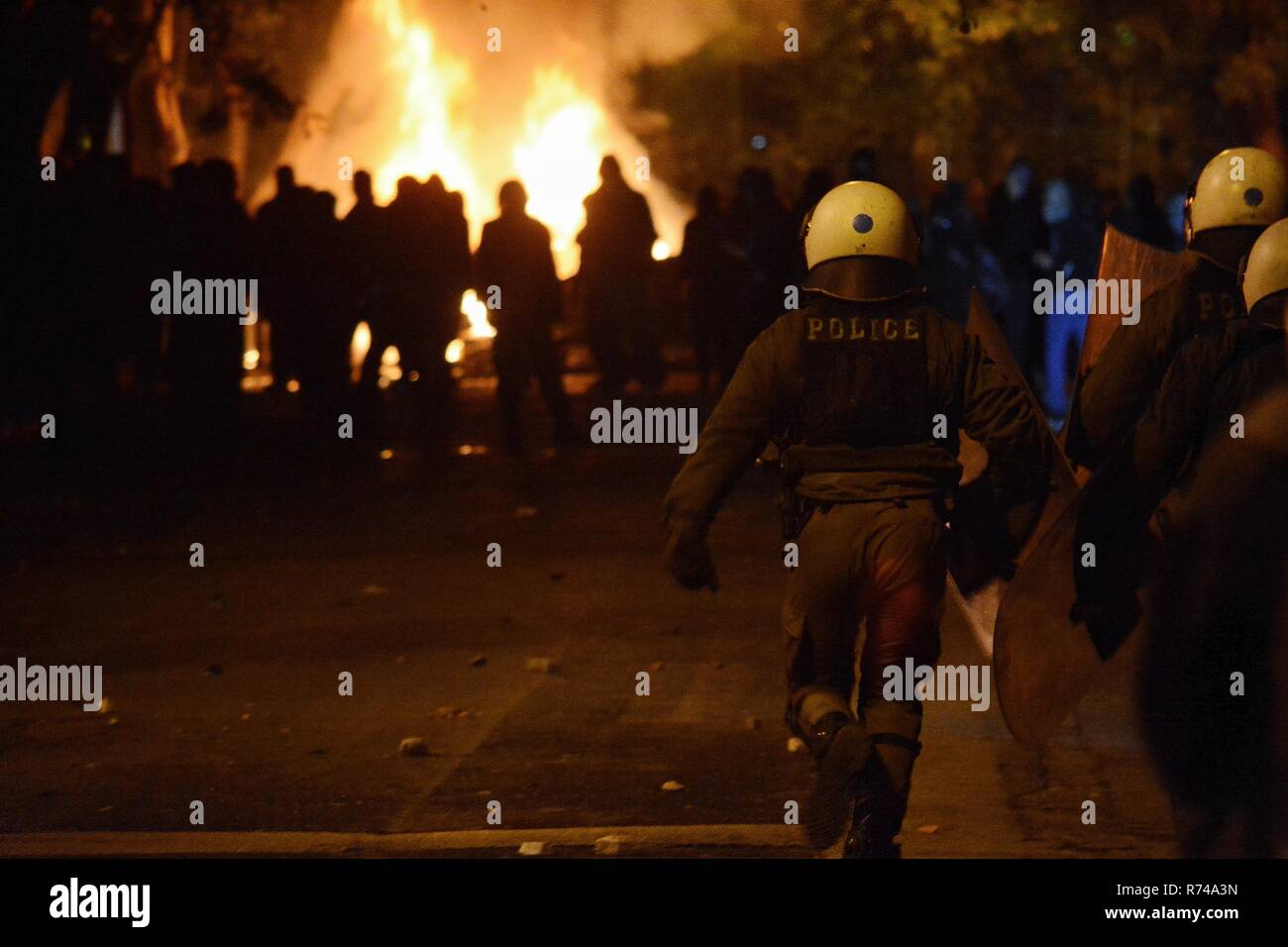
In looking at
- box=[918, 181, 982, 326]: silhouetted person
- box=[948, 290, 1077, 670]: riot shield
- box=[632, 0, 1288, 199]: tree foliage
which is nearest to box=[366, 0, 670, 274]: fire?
box=[632, 0, 1288, 199]: tree foliage

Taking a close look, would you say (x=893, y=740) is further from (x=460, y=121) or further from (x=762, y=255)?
(x=460, y=121)

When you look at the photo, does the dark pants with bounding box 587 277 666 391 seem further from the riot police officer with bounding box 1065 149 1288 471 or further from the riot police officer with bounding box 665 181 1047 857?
the riot police officer with bounding box 665 181 1047 857

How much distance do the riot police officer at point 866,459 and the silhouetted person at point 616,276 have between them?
1251cm

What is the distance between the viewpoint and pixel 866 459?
5566 mm

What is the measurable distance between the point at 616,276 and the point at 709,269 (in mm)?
815

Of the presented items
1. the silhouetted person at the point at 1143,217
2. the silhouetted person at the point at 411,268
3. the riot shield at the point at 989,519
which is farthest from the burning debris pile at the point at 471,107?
the riot shield at the point at 989,519

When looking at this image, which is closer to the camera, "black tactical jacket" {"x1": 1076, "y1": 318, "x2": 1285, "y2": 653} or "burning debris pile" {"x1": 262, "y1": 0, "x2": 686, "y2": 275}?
"black tactical jacket" {"x1": 1076, "y1": 318, "x2": 1285, "y2": 653}

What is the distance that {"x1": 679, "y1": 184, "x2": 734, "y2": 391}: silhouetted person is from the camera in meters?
18.5

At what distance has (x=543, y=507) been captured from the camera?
43.8ft

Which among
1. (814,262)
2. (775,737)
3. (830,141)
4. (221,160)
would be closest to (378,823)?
(775,737)

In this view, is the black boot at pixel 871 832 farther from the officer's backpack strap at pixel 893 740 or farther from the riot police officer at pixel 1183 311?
the riot police officer at pixel 1183 311

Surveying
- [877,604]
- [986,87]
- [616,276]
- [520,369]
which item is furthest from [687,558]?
[986,87]

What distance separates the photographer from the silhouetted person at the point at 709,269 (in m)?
18.5

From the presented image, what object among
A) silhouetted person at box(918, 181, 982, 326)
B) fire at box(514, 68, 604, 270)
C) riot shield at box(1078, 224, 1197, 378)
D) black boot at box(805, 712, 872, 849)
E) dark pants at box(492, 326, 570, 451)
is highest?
fire at box(514, 68, 604, 270)
